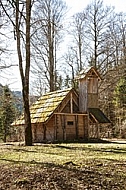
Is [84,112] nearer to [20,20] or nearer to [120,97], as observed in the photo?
[120,97]

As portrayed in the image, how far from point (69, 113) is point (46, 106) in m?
1.96

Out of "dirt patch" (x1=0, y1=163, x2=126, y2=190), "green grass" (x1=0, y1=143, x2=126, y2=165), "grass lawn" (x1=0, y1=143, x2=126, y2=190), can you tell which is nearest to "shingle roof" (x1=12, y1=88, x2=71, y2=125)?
"green grass" (x1=0, y1=143, x2=126, y2=165)

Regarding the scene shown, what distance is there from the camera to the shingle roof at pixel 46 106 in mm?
24584

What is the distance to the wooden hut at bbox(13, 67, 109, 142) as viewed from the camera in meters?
25.0

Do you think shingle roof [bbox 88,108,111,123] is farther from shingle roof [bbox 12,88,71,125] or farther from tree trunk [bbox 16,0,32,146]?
tree trunk [bbox 16,0,32,146]

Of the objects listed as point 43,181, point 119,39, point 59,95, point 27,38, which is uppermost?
point 119,39

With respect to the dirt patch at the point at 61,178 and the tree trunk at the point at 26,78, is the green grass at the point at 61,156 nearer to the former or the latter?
the dirt patch at the point at 61,178

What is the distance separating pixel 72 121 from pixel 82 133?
4.11 ft

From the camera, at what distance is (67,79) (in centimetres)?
3959

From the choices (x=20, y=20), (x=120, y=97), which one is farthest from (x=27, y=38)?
(x=120, y=97)

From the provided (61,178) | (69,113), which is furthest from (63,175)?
(69,113)

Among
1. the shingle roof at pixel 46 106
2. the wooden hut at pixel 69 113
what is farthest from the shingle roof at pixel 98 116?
the shingle roof at pixel 46 106

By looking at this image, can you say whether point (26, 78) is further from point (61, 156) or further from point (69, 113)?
point (69, 113)

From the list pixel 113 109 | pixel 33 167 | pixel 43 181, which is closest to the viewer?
pixel 43 181
